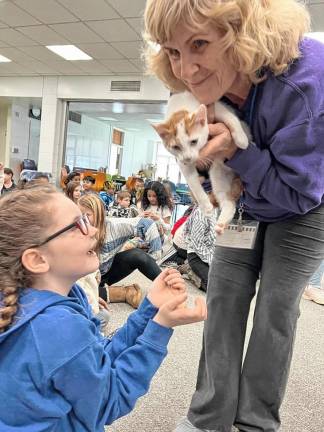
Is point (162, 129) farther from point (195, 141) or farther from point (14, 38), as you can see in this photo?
point (14, 38)

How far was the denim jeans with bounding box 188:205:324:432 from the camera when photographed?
95cm

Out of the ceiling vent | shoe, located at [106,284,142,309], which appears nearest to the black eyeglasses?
shoe, located at [106,284,142,309]

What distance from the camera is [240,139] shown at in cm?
86

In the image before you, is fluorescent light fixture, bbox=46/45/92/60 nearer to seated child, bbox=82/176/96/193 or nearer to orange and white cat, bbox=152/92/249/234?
seated child, bbox=82/176/96/193

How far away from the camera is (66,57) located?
615cm

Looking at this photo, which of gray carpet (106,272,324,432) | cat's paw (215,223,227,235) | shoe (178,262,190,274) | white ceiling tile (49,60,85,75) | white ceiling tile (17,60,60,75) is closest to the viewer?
cat's paw (215,223,227,235)

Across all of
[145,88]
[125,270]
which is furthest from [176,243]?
[145,88]

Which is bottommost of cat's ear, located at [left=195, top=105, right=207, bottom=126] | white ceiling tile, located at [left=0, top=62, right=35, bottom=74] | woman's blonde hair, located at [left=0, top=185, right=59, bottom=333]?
woman's blonde hair, located at [left=0, top=185, right=59, bottom=333]

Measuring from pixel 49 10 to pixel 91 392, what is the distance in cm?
476

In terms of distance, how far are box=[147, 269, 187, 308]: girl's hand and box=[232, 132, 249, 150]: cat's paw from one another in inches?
13.3

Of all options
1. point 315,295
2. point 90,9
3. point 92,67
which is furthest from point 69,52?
point 315,295

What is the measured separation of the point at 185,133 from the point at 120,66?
A: 231 inches

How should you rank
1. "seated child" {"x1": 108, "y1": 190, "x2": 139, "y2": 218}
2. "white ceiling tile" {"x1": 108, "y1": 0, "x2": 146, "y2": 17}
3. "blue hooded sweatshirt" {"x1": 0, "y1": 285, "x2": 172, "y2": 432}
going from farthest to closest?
"seated child" {"x1": 108, "y1": 190, "x2": 139, "y2": 218} → "white ceiling tile" {"x1": 108, "y1": 0, "x2": 146, "y2": 17} → "blue hooded sweatshirt" {"x1": 0, "y1": 285, "x2": 172, "y2": 432}

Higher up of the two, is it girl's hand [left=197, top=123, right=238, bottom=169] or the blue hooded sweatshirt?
girl's hand [left=197, top=123, right=238, bottom=169]
